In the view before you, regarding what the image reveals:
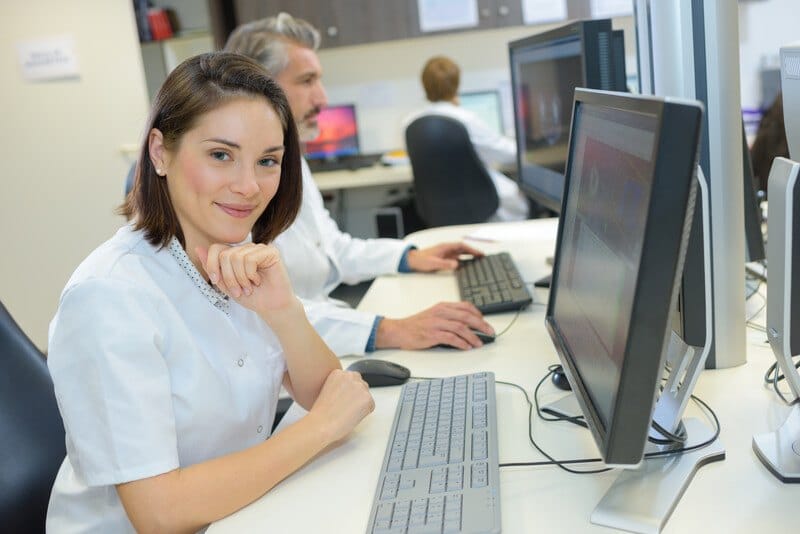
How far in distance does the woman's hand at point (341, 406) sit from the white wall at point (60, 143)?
3.06m

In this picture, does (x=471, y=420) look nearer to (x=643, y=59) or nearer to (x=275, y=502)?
(x=275, y=502)

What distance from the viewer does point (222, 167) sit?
1105 mm

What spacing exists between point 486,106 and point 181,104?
3635mm

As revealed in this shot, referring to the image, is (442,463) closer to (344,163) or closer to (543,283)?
(543,283)

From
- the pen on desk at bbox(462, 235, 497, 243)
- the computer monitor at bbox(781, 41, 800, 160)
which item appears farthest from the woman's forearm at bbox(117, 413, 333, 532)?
the pen on desk at bbox(462, 235, 497, 243)

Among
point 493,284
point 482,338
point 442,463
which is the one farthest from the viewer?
point 493,284

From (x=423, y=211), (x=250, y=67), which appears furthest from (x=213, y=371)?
(x=423, y=211)

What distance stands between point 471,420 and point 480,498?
0.21m

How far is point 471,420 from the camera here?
1048 millimetres

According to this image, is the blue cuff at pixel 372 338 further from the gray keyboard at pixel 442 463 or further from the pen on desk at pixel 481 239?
the pen on desk at pixel 481 239

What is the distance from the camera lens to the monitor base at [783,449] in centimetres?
85

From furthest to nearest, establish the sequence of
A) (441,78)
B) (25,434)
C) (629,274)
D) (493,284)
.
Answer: (441,78), (493,284), (25,434), (629,274)

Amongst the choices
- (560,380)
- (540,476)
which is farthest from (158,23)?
(540,476)

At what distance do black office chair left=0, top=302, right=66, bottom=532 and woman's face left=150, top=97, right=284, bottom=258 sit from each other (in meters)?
0.31
